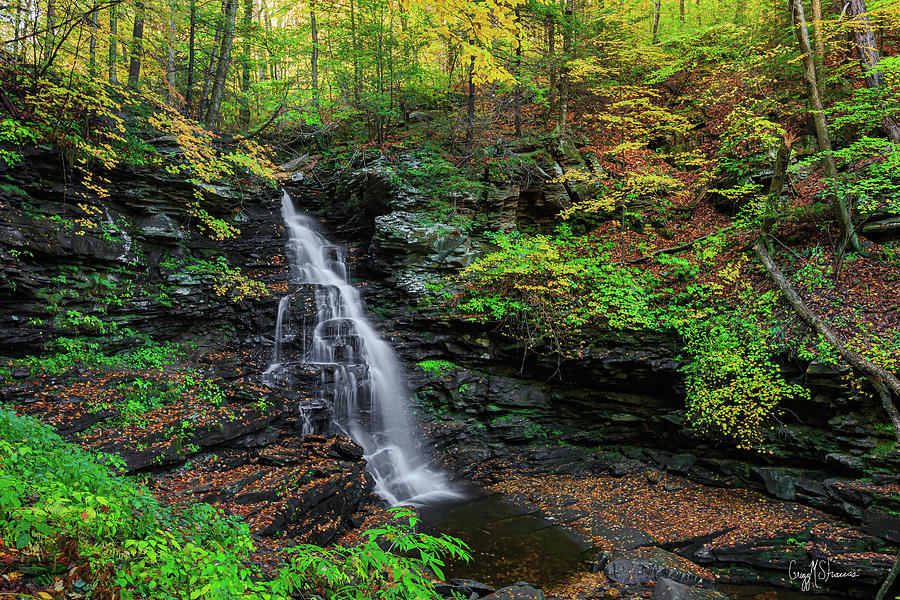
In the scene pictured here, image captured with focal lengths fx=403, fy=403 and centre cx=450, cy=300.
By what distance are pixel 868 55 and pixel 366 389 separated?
14307mm

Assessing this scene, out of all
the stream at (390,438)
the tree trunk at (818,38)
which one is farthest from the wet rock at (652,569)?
the tree trunk at (818,38)

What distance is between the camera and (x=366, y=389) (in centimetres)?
1022

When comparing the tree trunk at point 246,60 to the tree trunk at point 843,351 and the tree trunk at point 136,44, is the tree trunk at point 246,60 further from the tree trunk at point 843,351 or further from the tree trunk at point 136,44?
the tree trunk at point 843,351

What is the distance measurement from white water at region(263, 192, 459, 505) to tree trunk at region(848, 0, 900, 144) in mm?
12498

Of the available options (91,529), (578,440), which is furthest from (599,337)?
(91,529)

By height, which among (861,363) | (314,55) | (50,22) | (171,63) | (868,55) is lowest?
(861,363)

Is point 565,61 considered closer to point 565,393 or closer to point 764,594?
point 565,393

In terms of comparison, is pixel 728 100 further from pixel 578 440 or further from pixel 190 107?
pixel 190 107

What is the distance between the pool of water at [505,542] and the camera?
6289mm

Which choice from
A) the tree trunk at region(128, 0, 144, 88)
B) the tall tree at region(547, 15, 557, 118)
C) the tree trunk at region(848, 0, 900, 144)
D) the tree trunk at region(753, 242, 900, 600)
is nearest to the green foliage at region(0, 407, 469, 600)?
the tree trunk at region(753, 242, 900, 600)

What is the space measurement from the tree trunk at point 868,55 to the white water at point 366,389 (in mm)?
12498

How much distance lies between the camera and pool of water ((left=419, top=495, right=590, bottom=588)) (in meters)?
6.29

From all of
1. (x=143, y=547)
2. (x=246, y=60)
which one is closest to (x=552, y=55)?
(x=246, y=60)

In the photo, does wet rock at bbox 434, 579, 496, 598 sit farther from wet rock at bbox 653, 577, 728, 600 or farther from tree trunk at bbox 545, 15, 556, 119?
tree trunk at bbox 545, 15, 556, 119
